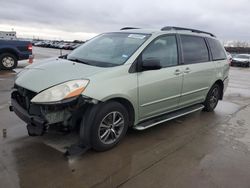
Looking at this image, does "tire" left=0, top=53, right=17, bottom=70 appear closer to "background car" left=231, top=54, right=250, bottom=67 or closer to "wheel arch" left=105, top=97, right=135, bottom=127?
"wheel arch" left=105, top=97, right=135, bottom=127

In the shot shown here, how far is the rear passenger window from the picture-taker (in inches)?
186

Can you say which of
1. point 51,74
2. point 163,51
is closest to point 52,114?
point 51,74

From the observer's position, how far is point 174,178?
3035mm

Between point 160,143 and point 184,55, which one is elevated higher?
point 184,55

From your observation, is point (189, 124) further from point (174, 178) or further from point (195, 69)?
point (174, 178)

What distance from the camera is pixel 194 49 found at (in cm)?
501

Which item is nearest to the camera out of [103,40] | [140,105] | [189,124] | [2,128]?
[140,105]

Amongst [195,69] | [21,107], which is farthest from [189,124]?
[21,107]

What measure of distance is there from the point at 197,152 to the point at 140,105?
3.63ft

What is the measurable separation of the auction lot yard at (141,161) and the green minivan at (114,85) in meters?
0.29

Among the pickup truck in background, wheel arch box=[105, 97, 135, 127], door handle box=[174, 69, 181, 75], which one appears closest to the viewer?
wheel arch box=[105, 97, 135, 127]

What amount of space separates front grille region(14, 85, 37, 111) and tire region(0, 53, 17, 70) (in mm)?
8187

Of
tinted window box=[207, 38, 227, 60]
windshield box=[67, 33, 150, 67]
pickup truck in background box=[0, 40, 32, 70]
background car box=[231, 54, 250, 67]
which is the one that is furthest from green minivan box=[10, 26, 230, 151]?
background car box=[231, 54, 250, 67]

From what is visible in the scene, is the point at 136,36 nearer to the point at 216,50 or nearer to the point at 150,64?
the point at 150,64
